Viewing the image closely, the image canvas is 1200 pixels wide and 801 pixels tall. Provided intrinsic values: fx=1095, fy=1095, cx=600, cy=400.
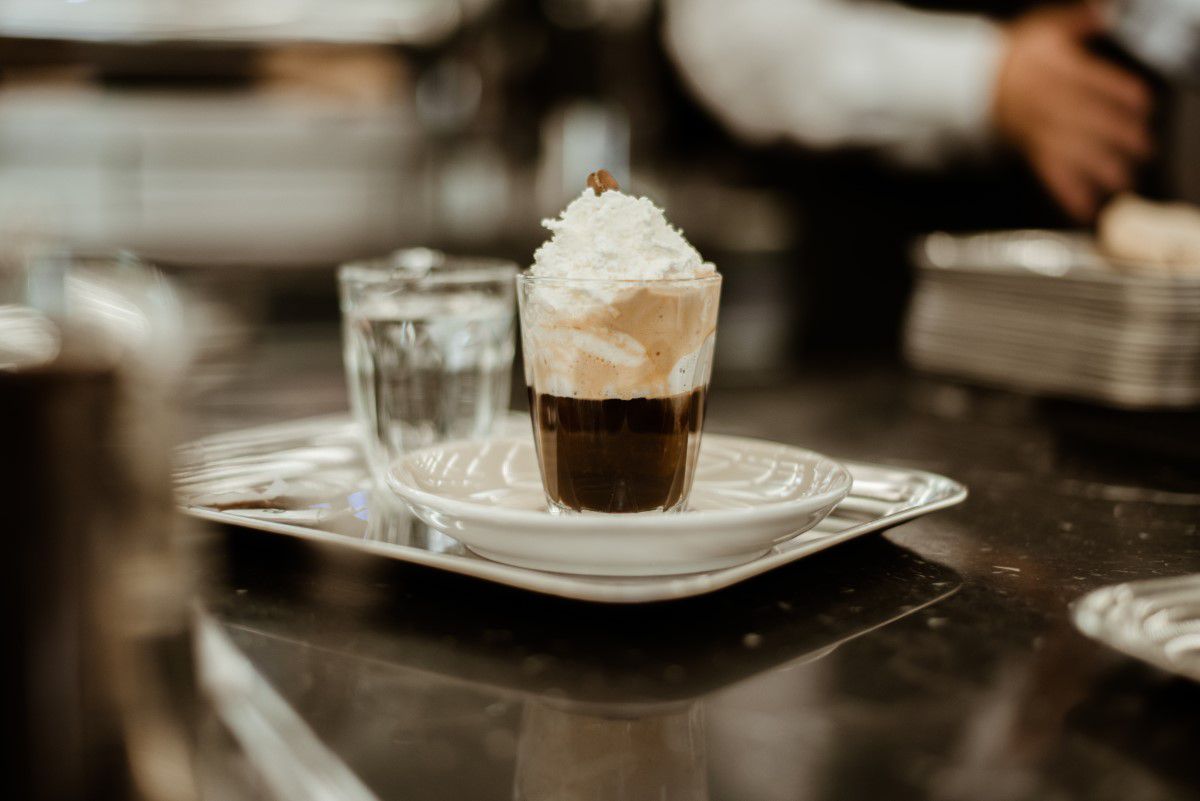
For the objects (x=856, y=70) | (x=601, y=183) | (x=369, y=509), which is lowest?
(x=369, y=509)

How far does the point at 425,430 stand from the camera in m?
0.98

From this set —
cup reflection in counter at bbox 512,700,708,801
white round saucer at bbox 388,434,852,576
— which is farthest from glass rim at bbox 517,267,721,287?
cup reflection in counter at bbox 512,700,708,801

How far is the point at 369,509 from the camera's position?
0.78 m

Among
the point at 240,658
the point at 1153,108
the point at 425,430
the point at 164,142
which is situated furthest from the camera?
the point at 164,142

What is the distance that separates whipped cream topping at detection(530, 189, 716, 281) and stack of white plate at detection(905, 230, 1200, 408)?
674 millimetres

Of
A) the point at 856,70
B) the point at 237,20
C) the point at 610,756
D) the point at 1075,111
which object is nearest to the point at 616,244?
the point at 610,756

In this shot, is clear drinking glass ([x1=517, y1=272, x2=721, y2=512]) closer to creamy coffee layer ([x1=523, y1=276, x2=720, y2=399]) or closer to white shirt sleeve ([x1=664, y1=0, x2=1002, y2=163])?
creamy coffee layer ([x1=523, y1=276, x2=720, y2=399])

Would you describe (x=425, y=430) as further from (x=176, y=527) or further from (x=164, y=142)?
(x=164, y=142)

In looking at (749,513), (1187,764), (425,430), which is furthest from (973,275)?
(1187,764)

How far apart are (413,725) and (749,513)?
22cm

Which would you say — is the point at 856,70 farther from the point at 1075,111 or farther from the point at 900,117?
the point at 1075,111

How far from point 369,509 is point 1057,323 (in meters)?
0.91

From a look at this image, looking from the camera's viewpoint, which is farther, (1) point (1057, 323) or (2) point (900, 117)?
(2) point (900, 117)

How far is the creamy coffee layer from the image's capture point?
2.37 feet
